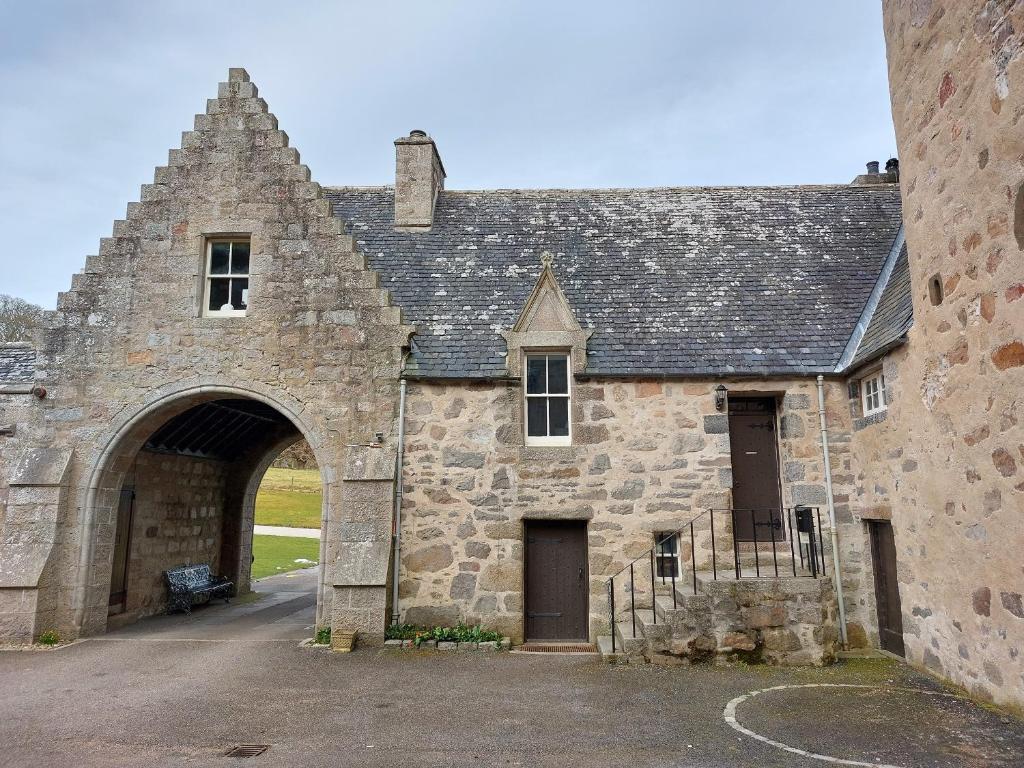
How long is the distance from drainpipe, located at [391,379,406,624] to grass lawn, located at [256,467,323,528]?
2646cm

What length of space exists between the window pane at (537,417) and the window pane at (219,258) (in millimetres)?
5564

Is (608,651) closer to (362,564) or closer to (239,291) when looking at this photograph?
(362,564)

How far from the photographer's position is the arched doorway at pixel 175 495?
420 inches

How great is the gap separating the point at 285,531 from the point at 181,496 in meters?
19.6

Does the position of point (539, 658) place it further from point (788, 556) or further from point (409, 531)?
point (788, 556)

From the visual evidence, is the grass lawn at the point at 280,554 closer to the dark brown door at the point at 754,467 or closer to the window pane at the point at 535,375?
the window pane at the point at 535,375

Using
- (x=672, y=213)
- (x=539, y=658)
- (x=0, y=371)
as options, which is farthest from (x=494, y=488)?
(x=0, y=371)

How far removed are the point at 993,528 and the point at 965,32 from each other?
5.06 m

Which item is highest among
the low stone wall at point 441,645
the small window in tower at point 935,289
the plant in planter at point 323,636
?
the small window in tower at point 935,289

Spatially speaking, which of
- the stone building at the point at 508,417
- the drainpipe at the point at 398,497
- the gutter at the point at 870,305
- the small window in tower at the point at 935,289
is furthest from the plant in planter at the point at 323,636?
the small window in tower at the point at 935,289

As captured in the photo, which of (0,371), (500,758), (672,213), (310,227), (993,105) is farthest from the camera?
(672,213)

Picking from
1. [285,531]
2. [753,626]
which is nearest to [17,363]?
[753,626]

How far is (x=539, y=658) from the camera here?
30.3 ft

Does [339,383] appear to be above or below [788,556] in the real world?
above
